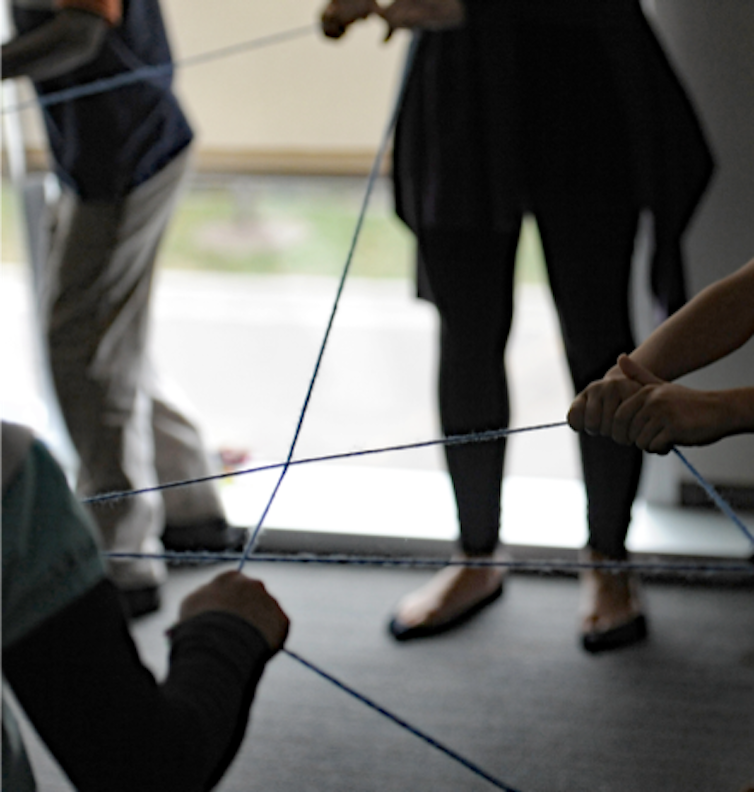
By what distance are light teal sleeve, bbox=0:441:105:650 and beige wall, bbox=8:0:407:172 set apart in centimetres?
101

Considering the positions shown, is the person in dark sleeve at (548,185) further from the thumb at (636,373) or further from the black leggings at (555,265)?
the thumb at (636,373)

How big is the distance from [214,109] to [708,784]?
106cm

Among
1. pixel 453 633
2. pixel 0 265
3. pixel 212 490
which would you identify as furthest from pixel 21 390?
pixel 453 633

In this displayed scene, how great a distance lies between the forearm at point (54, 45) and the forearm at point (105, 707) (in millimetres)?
750

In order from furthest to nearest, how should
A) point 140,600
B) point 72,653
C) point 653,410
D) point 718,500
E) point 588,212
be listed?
point 140,600, point 588,212, point 718,500, point 653,410, point 72,653

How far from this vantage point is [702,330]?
28.5 inches

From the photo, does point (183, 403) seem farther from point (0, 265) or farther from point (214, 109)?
point (0, 265)

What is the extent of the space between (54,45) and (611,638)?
87 centimetres

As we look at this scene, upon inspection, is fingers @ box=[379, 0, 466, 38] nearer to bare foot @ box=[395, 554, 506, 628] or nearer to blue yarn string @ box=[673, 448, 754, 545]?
blue yarn string @ box=[673, 448, 754, 545]

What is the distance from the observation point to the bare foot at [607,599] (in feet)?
3.84

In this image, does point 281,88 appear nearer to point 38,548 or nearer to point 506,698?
point 506,698

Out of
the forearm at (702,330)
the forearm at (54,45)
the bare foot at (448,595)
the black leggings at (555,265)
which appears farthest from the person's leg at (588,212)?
the forearm at (54,45)

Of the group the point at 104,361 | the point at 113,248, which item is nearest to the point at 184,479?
the point at 104,361

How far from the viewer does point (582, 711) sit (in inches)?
41.0
